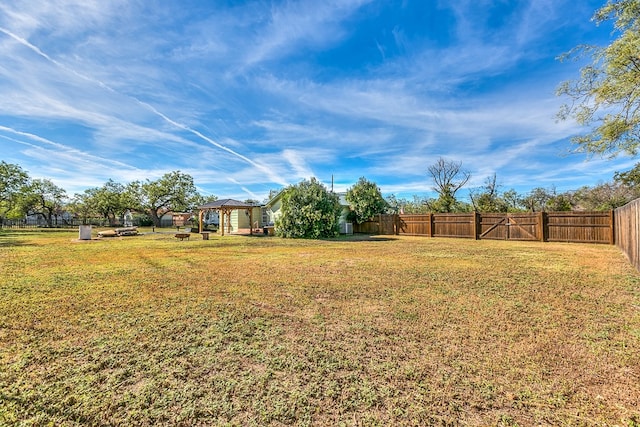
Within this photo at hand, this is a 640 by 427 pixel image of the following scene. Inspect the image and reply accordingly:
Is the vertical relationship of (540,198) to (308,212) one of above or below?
above

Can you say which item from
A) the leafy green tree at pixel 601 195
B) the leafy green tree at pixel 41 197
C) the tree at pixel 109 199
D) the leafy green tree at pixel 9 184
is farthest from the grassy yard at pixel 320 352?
the tree at pixel 109 199

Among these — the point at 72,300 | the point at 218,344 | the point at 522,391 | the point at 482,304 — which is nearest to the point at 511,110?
the point at 482,304

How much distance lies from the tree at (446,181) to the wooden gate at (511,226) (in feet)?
33.1

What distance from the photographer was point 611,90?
9.12m

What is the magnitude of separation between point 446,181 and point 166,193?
111 ft

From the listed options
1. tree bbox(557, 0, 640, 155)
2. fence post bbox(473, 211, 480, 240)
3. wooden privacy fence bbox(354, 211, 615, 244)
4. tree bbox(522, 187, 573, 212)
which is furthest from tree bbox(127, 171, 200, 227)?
tree bbox(522, 187, 573, 212)

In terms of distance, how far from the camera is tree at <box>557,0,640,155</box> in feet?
27.7

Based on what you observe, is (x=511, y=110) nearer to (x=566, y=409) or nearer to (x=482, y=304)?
(x=482, y=304)

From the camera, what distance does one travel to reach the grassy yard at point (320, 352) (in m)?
2.03

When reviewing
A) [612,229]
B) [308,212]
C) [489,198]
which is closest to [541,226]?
[612,229]

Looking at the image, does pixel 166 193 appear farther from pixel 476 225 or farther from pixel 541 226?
pixel 541 226

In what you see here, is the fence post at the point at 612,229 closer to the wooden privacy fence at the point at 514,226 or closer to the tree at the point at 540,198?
the wooden privacy fence at the point at 514,226

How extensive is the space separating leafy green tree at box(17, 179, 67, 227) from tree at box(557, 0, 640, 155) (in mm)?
43313

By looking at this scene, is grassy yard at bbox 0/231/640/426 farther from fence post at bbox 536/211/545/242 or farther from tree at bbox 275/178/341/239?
tree at bbox 275/178/341/239
